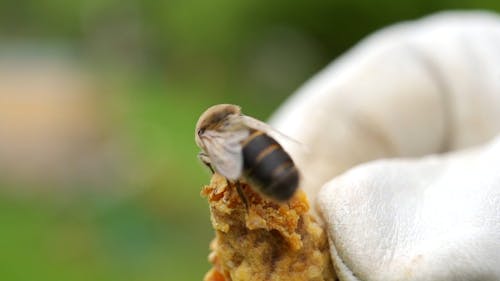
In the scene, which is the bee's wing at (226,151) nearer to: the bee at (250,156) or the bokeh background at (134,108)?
the bee at (250,156)

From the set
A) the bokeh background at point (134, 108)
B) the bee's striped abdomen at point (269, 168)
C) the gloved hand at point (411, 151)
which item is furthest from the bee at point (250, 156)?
the bokeh background at point (134, 108)

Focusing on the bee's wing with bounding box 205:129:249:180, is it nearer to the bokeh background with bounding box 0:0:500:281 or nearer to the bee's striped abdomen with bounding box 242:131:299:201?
the bee's striped abdomen with bounding box 242:131:299:201

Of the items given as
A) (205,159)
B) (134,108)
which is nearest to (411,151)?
(205,159)

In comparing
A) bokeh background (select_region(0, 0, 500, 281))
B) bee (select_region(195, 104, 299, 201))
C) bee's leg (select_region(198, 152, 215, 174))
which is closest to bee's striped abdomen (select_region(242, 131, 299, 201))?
bee (select_region(195, 104, 299, 201))

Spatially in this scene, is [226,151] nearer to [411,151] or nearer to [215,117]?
[215,117]

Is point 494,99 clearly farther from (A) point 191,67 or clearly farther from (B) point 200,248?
(A) point 191,67

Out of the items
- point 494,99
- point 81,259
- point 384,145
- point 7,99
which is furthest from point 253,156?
point 7,99
